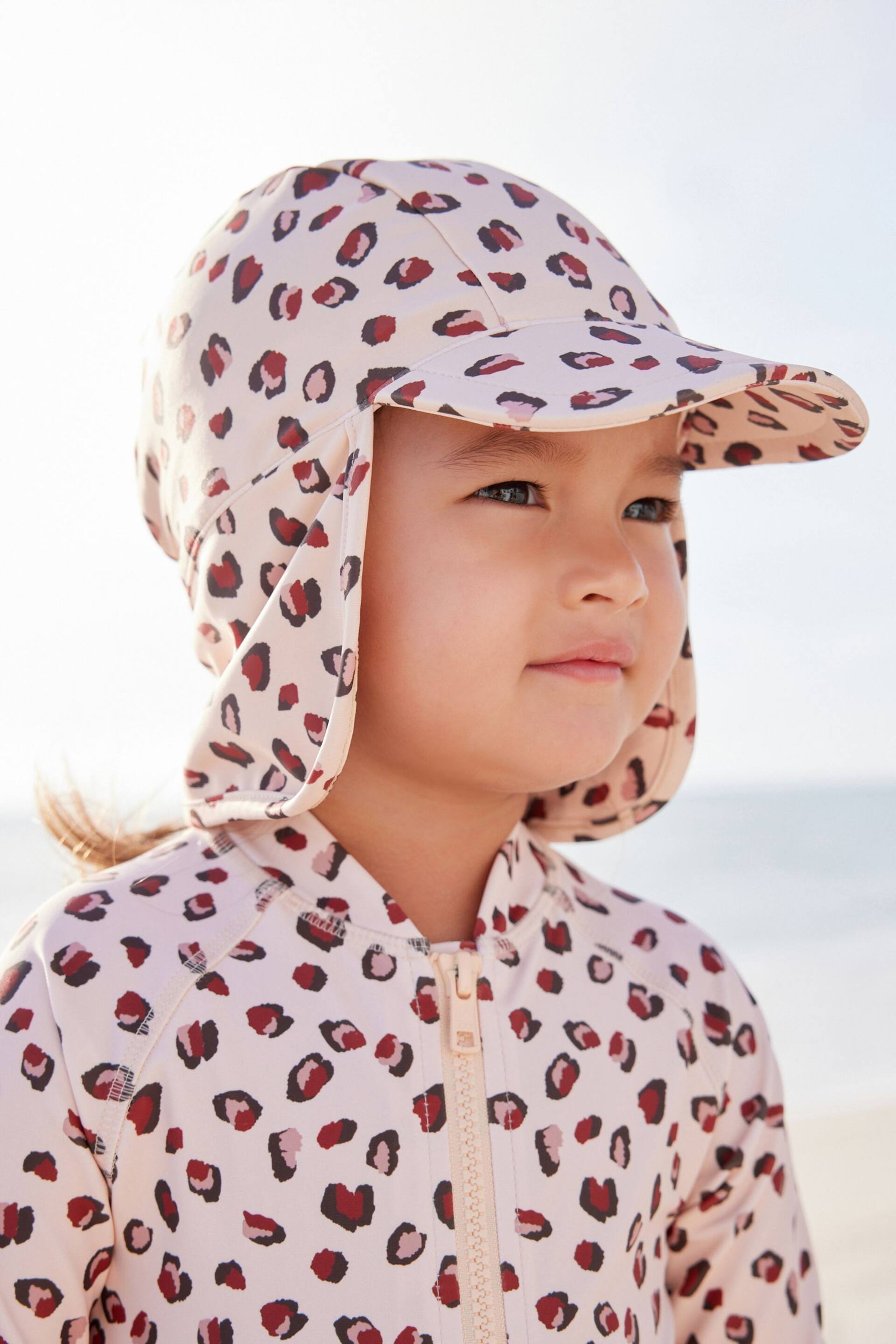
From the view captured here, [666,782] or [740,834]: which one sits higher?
[666,782]

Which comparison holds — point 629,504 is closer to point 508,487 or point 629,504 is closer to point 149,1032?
point 508,487

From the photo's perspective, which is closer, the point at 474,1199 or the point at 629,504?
the point at 474,1199

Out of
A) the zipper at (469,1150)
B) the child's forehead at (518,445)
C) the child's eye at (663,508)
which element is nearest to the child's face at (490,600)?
the child's forehead at (518,445)

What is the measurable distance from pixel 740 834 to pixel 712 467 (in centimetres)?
987

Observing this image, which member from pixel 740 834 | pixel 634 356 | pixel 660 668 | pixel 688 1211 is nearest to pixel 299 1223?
pixel 688 1211

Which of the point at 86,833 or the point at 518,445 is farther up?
the point at 518,445

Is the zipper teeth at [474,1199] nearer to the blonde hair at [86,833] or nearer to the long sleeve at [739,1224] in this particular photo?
the long sleeve at [739,1224]

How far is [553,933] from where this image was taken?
4.73 feet

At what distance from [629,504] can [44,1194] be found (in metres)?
0.96

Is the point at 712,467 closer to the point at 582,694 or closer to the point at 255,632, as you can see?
the point at 582,694

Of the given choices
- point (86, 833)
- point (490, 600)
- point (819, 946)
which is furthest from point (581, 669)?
point (819, 946)

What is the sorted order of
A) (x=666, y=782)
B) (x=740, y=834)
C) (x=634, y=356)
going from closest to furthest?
(x=634, y=356) < (x=666, y=782) < (x=740, y=834)

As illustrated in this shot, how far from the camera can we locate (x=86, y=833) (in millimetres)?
1581

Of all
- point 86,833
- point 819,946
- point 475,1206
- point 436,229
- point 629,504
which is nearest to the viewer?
point 475,1206
